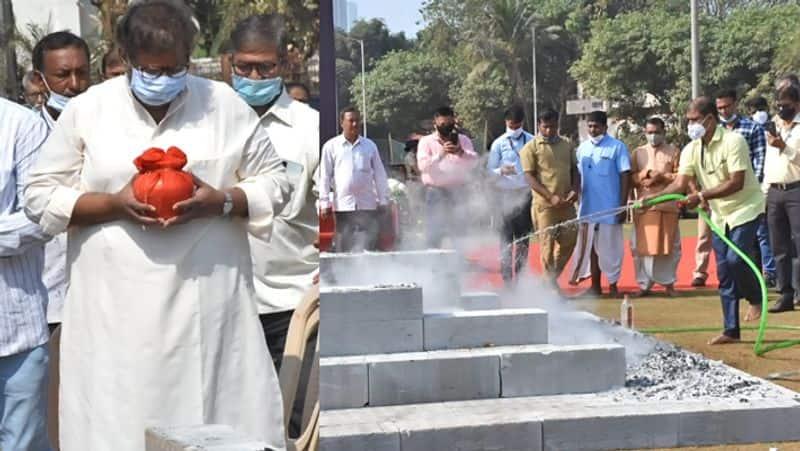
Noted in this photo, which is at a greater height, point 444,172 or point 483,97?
point 483,97

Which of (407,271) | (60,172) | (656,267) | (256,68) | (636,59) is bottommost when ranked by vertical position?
(656,267)

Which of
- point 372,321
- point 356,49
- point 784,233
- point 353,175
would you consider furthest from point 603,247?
point 353,175

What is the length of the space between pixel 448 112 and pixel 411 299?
0.89 m

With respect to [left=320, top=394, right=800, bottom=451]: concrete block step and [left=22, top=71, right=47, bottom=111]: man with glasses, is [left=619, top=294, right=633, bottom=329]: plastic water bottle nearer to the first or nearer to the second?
[left=320, top=394, right=800, bottom=451]: concrete block step

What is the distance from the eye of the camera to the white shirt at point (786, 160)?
8.79m

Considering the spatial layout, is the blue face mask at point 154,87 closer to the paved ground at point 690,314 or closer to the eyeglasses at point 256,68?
the eyeglasses at point 256,68

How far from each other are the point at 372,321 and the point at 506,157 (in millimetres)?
1839

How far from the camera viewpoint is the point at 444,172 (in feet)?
21.2

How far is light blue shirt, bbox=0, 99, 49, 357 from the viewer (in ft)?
9.07

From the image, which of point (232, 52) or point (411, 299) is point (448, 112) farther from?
point (232, 52)

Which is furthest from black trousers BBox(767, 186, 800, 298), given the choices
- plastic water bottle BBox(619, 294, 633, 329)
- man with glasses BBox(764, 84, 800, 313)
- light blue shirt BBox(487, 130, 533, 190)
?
light blue shirt BBox(487, 130, 533, 190)

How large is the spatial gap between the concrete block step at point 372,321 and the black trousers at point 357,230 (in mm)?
881

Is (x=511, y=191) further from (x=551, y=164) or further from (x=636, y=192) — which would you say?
(x=636, y=192)

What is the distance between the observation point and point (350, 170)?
334 cm
